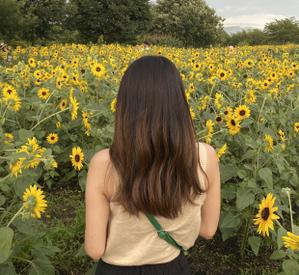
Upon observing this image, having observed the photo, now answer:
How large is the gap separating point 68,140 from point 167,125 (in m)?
2.58

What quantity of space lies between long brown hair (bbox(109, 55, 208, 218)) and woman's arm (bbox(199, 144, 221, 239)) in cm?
11

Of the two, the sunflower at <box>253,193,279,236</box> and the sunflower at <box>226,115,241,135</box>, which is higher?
the sunflower at <box>226,115,241,135</box>

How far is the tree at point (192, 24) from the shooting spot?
2641cm

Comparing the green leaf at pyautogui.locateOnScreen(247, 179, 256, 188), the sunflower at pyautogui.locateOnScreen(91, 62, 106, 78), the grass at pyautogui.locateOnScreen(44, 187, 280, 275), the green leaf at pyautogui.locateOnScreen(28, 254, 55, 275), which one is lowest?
the grass at pyautogui.locateOnScreen(44, 187, 280, 275)

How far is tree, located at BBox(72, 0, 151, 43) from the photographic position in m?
19.5

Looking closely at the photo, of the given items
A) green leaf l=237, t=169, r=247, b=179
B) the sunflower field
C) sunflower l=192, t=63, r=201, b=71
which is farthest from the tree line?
green leaf l=237, t=169, r=247, b=179

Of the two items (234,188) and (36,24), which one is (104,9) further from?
(234,188)

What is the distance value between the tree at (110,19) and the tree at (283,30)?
16059 mm

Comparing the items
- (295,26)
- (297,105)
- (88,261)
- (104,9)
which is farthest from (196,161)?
(295,26)

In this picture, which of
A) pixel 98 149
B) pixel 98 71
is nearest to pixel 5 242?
pixel 98 149

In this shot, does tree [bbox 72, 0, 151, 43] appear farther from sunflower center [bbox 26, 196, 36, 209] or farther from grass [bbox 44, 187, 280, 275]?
sunflower center [bbox 26, 196, 36, 209]

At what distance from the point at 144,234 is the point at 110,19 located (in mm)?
18948

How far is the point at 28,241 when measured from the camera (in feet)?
8.14

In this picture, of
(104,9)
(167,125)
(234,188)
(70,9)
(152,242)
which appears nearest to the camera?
(167,125)
